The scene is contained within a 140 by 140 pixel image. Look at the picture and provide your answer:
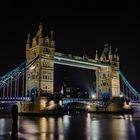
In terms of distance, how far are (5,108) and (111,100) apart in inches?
843

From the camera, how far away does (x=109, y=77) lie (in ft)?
253

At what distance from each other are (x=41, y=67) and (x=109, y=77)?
22.6m

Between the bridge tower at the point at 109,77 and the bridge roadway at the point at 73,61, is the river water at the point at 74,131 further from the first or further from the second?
the bridge tower at the point at 109,77

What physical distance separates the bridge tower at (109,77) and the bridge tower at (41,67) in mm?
17603

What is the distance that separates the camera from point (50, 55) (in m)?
61.7

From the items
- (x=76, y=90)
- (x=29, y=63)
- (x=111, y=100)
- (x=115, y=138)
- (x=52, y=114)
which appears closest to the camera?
(x=115, y=138)

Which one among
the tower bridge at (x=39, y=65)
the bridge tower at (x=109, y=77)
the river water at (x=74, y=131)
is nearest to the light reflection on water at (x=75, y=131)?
the river water at (x=74, y=131)

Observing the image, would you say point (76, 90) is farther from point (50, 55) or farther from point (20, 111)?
point (20, 111)

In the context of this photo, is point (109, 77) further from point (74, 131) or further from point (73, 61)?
point (74, 131)

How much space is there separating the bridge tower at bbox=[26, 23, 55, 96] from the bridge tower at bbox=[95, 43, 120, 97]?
57.8 ft

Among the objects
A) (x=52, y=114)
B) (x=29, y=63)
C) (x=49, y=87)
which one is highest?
(x=29, y=63)

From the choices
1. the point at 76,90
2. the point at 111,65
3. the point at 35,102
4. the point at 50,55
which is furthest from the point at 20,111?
the point at 76,90

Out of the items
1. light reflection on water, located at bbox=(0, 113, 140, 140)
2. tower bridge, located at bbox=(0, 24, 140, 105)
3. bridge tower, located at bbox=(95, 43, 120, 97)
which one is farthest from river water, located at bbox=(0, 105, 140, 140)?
bridge tower, located at bbox=(95, 43, 120, 97)

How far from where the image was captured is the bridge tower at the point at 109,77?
77625mm
